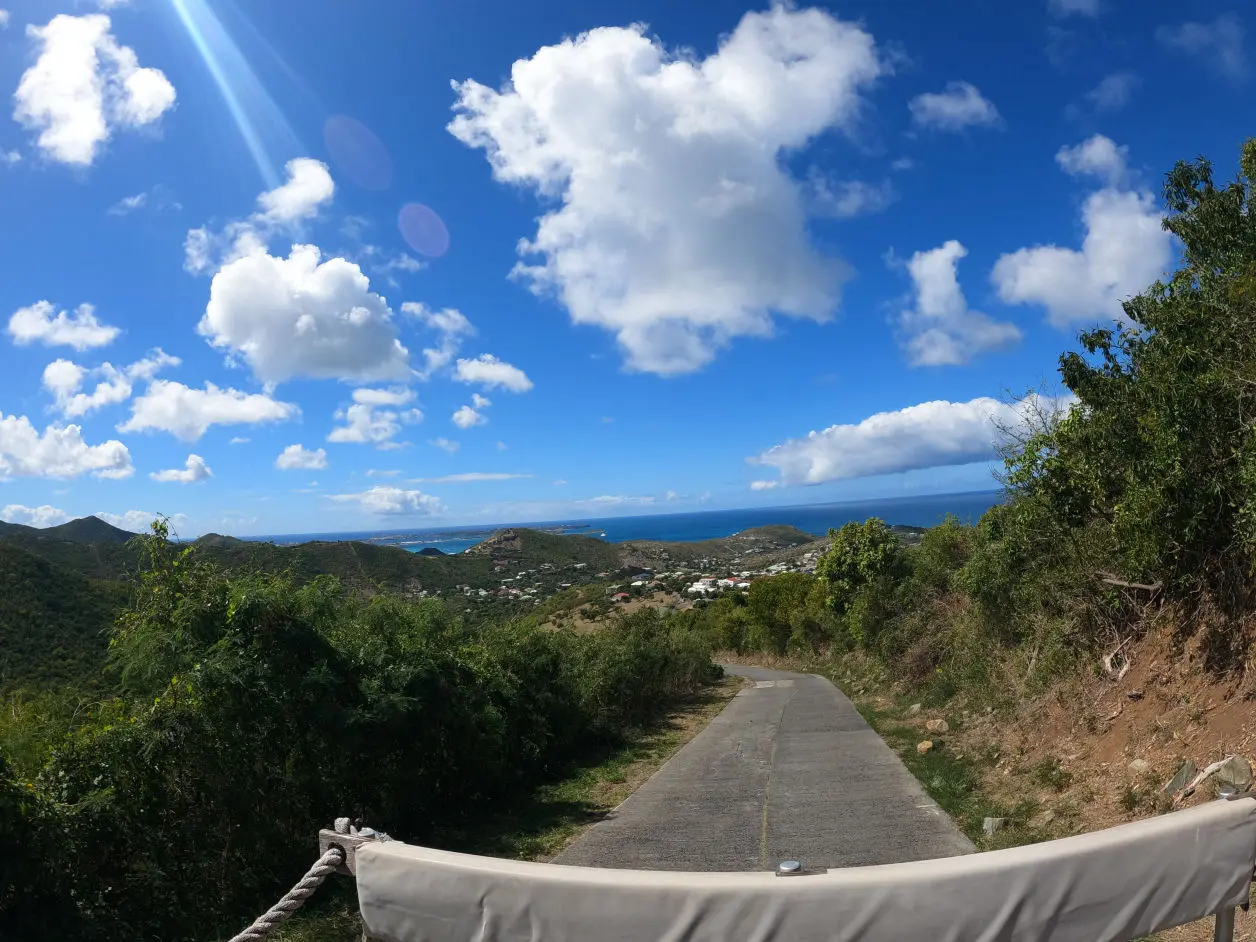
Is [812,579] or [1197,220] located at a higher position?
[1197,220]

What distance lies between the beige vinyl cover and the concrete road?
13.5 ft

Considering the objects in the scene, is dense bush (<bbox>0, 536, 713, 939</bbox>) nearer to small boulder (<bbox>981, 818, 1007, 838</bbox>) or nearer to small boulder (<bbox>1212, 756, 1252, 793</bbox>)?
small boulder (<bbox>981, 818, 1007, 838</bbox>)

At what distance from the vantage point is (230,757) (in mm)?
5766

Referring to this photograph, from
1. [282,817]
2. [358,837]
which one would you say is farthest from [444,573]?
[358,837]

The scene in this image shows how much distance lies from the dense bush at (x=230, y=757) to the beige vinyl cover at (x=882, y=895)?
11.6 feet

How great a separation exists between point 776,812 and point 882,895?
22.5 feet

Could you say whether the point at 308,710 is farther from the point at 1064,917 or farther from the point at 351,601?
the point at 1064,917

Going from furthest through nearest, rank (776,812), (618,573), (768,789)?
(618,573), (768,789), (776,812)

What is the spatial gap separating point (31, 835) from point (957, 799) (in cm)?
821

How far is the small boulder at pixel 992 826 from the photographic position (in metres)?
6.89

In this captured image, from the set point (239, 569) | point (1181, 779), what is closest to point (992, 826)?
point (1181, 779)

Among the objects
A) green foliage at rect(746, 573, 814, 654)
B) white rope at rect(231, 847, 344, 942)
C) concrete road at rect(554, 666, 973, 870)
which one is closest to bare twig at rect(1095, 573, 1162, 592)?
concrete road at rect(554, 666, 973, 870)

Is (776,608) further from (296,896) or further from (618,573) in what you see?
(296,896)

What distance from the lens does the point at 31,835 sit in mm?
4230
